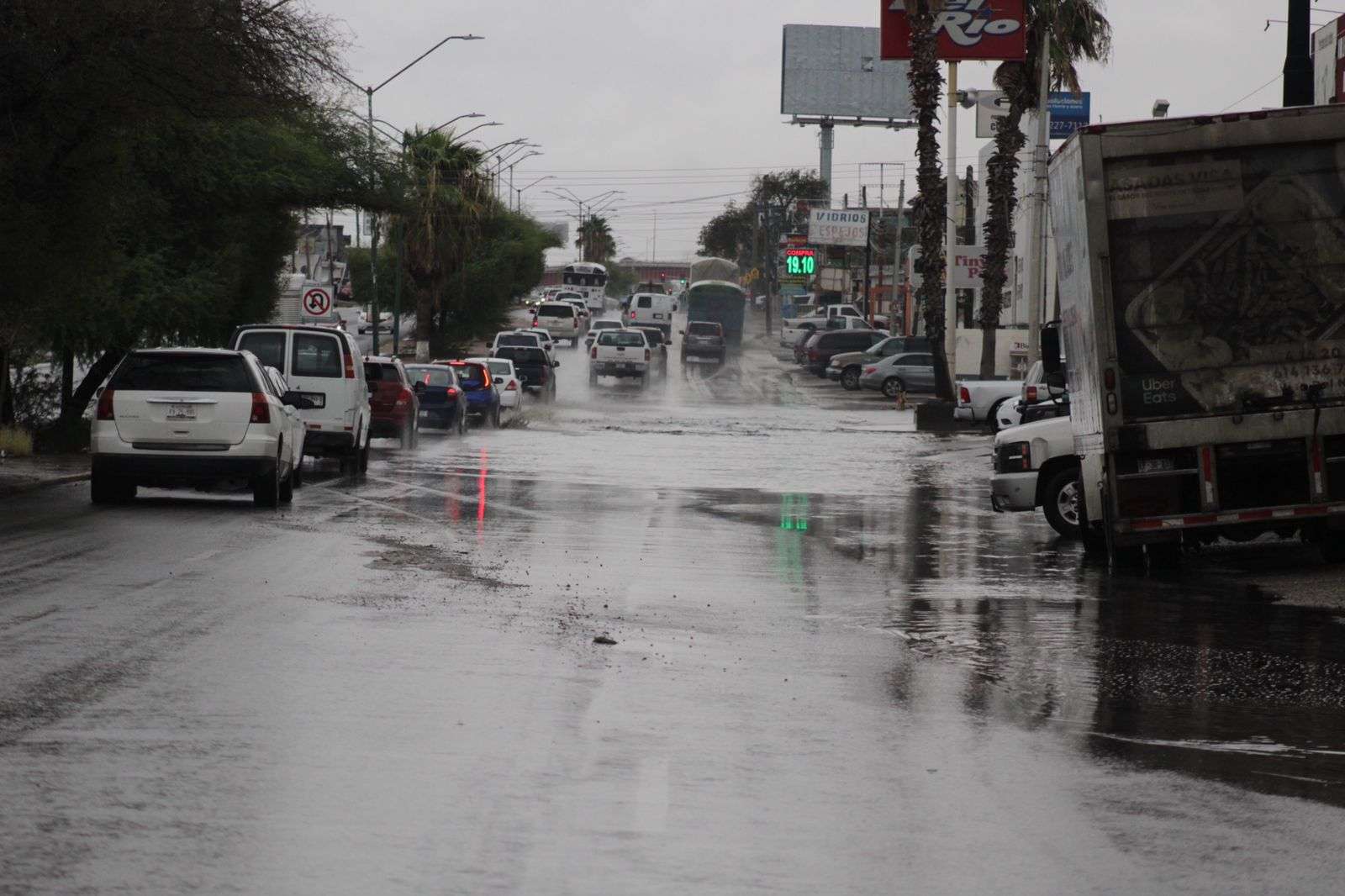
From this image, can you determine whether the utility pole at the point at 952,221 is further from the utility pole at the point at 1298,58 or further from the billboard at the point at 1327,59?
the utility pole at the point at 1298,58

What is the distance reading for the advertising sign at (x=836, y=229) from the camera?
401ft

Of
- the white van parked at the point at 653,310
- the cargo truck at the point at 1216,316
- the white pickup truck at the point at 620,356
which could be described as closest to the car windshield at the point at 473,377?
the white pickup truck at the point at 620,356

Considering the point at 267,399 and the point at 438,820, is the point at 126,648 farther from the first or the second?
the point at 267,399

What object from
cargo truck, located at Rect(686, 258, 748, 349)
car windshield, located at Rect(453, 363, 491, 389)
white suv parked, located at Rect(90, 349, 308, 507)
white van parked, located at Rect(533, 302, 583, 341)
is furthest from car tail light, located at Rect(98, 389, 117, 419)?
white van parked, located at Rect(533, 302, 583, 341)

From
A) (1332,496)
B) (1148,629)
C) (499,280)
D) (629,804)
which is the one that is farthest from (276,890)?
(499,280)

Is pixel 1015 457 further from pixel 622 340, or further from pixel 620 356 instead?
pixel 622 340

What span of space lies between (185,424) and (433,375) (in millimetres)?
22195

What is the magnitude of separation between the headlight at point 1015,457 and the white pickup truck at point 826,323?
223ft

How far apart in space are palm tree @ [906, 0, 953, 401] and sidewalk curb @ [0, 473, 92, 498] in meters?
30.9

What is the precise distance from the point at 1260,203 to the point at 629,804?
31.9 ft

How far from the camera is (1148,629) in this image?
1327 centimetres

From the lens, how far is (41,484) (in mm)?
24016

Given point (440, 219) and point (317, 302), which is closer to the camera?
point (317, 302)

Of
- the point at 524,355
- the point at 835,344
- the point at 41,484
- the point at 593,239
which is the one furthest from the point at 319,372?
the point at 593,239
